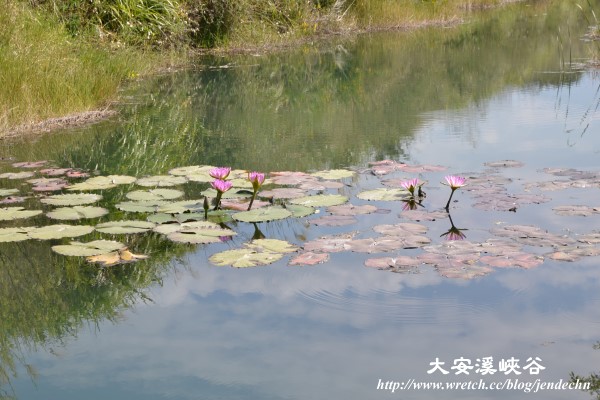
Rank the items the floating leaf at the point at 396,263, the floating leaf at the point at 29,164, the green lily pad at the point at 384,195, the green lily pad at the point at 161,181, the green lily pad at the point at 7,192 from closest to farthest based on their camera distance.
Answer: the floating leaf at the point at 396,263 < the green lily pad at the point at 384,195 < the green lily pad at the point at 7,192 < the green lily pad at the point at 161,181 < the floating leaf at the point at 29,164

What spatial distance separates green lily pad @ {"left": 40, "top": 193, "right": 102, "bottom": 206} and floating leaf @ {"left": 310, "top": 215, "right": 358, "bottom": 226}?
1225mm

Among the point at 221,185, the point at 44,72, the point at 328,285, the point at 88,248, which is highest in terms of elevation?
the point at 44,72

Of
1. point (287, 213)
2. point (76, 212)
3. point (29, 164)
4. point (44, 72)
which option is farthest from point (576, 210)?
point (44, 72)

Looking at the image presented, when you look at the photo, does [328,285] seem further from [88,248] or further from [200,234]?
[88,248]

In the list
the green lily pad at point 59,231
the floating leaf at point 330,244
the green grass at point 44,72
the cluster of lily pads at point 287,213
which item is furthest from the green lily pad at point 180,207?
the green grass at point 44,72

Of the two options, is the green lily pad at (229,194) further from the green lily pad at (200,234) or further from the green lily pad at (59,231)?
the green lily pad at (59,231)

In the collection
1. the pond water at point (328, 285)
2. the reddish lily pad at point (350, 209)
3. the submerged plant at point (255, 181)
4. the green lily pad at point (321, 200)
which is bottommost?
the pond water at point (328, 285)

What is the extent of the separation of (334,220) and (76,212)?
1.29m

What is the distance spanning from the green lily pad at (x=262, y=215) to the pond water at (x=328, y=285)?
7 cm

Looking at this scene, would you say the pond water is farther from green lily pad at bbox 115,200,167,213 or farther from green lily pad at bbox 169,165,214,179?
green lily pad at bbox 169,165,214,179

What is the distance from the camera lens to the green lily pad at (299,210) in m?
4.50

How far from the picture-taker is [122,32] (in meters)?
11.0

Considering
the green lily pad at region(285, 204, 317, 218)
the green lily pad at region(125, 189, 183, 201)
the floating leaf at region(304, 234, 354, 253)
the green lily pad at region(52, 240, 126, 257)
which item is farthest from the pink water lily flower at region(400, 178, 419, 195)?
the green lily pad at region(52, 240, 126, 257)

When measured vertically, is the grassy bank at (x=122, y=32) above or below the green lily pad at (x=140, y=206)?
above
